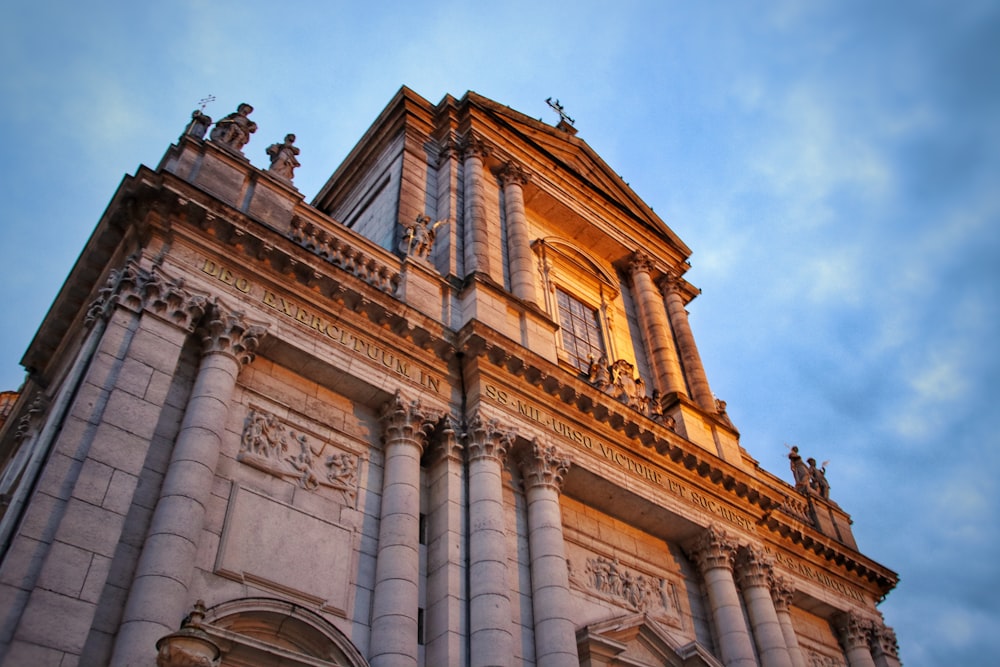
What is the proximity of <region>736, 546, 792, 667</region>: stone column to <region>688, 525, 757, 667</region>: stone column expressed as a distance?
0.29 meters

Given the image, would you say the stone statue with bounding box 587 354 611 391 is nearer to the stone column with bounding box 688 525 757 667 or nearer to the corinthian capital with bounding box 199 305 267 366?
the stone column with bounding box 688 525 757 667

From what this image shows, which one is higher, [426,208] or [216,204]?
[426,208]

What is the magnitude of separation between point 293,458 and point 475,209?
8673 mm

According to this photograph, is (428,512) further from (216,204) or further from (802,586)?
(802,586)

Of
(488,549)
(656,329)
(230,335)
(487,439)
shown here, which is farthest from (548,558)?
(656,329)

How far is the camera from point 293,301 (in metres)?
13.7

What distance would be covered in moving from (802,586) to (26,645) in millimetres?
15677

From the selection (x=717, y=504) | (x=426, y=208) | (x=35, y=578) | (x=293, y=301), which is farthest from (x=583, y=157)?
(x=35, y=578)

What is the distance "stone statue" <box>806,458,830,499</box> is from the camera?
23.7 m

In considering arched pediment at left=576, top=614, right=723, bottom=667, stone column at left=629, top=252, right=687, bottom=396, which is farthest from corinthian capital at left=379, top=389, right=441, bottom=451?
stone column at left=629, top=252, right=687, bottom=396

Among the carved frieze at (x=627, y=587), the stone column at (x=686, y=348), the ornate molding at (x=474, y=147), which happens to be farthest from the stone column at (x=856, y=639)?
the ornate molding at (x=474, y=147)

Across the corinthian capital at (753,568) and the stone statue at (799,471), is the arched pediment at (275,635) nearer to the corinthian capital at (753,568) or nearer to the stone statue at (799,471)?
the corinthian capital at (753,568)

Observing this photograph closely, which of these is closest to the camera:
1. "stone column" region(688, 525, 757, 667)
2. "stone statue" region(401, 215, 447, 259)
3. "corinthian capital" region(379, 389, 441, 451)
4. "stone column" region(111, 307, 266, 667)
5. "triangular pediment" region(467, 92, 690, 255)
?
"stone column" region(111, 307, 266, 667)

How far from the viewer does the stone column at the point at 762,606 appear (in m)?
16.4
